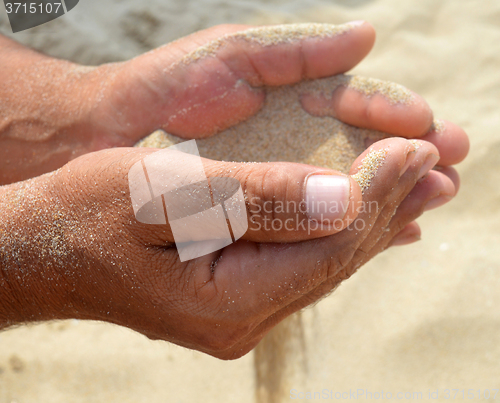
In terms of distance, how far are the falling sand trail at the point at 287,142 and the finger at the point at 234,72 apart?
0.05m

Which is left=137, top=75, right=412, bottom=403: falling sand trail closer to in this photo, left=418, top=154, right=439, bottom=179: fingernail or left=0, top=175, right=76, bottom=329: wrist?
left=418, top=154, right=439, bottom=179: fingernail

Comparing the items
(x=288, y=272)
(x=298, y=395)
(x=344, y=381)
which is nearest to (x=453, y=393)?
(x=344, y=381)

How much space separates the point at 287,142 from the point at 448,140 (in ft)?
2.00

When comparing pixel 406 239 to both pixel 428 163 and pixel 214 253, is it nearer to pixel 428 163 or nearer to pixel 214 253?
pixel 428 163

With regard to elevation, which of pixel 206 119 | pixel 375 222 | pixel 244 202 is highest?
pixel 244 202

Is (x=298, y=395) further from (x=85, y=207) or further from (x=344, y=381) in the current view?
(x=85, y=207)

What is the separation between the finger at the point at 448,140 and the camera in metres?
1.59

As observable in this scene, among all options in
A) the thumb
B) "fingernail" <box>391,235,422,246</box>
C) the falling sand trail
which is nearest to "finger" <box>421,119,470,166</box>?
the falling sand trail

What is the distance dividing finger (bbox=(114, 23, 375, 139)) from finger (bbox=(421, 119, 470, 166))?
17.1 inches

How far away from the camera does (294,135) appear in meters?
1.67

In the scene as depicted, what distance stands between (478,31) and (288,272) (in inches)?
76.2

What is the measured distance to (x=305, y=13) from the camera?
244cm

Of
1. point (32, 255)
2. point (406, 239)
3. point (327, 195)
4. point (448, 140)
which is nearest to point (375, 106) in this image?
point (448, 140)

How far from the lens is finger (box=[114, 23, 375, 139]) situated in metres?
1.68
